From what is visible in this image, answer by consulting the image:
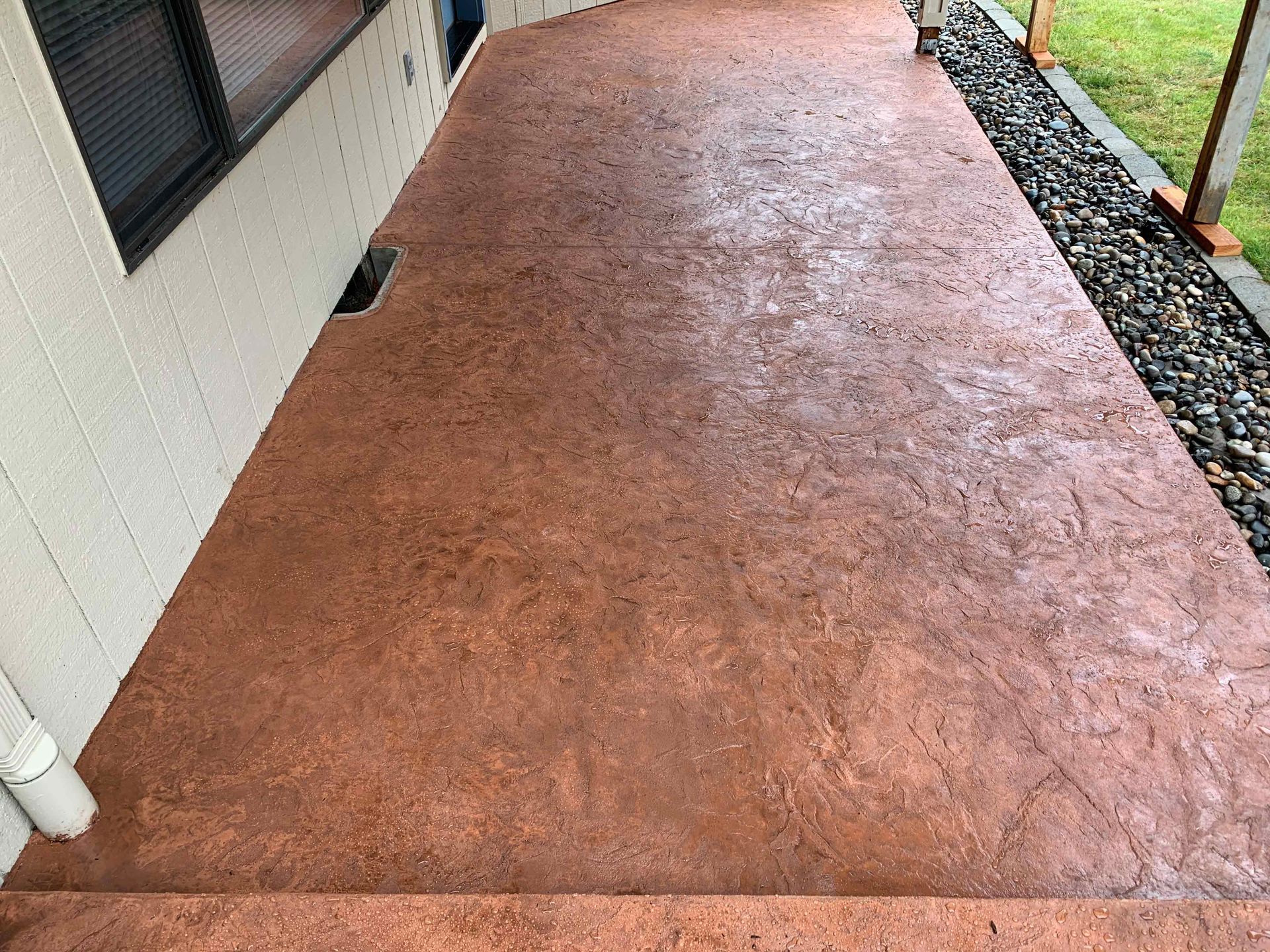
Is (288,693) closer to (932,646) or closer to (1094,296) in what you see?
(932,646)

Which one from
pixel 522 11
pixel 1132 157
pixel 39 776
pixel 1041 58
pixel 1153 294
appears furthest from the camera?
pixel 522 11

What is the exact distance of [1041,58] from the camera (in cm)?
→ 620

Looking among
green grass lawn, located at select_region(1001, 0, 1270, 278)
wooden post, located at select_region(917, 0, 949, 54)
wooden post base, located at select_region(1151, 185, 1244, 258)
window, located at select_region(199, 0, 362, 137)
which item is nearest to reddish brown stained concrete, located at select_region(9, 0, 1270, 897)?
wooden post base, located at select_region(1151, 185, 1244, 258)

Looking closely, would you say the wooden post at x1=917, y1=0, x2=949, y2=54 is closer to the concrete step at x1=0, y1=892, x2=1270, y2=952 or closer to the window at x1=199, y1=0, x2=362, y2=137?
the window at x1=199, y1=0, x2=362, y2=137

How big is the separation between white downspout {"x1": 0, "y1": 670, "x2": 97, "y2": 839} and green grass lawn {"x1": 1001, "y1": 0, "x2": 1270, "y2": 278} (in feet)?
14.6

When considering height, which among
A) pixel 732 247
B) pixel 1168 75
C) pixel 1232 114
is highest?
pixel 1232 114

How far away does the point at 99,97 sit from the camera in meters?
2.22

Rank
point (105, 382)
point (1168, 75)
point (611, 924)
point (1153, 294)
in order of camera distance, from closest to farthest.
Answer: point (611, 924) → point (105, 382) → point (1153, 294) → point (1168, 75)

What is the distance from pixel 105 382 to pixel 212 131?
93 cm

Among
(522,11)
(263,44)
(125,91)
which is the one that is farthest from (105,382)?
(522,11)

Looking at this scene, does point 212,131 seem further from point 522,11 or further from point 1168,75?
point 1168,75

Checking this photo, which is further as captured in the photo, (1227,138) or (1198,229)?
(1198,229)

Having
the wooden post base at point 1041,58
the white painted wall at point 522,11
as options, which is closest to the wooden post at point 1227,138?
the wooden post base at point 1041,58

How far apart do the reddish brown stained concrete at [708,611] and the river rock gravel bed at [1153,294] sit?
15cm
